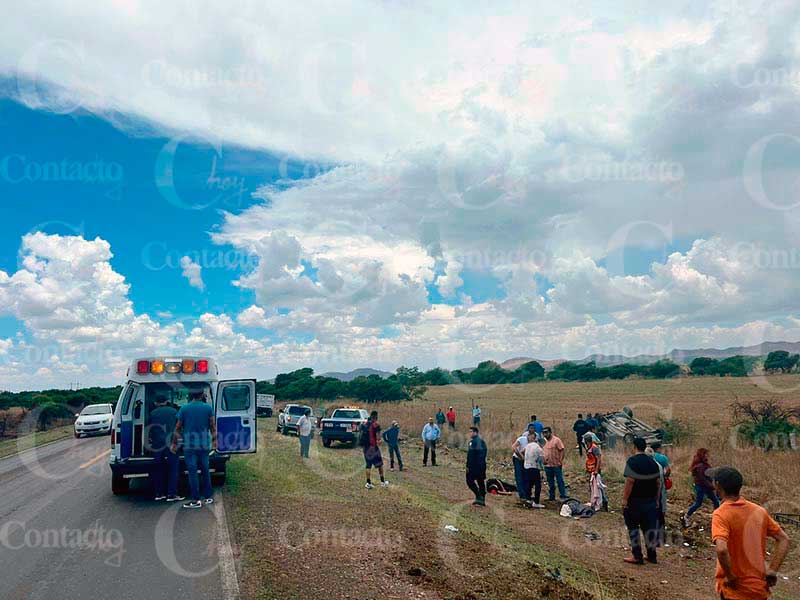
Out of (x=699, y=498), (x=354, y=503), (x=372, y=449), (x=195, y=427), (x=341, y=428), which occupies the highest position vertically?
(x=195, y=427)

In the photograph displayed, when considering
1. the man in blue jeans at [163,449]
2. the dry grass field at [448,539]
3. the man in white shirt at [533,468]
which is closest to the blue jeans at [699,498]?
the dry grass field at [448,539]

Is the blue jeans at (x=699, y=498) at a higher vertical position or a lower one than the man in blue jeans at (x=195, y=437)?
lower

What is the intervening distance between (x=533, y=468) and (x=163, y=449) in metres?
7.56

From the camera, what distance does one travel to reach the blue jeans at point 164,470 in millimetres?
10930

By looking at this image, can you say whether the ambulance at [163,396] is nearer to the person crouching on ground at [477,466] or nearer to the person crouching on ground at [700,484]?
the person crouching on ground at [477,466]

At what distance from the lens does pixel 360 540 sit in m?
8.27

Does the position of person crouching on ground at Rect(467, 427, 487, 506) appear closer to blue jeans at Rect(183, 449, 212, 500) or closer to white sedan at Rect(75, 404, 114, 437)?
blue jeans at Rect(183, 449, 212, 500)

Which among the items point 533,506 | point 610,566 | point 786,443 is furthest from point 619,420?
point 610,566

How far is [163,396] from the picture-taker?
1337cm

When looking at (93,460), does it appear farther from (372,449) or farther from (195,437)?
(195,437)

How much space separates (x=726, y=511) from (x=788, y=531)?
866 cm

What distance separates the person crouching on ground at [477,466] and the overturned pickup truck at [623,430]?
909 centimetres

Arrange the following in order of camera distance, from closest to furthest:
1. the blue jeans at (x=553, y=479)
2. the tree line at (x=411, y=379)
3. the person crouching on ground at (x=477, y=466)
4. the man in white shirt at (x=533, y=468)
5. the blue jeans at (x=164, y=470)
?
the blue jeans at (x=164, y=470) → the person crouching on ground at (x=477, y=466) → the man in white shirt at (x=533, y=468) → the blue jeans at (x=553, y=479) → the tree line at (x=411, y=379)

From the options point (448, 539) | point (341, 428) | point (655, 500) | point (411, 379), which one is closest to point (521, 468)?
point (655, 500)
